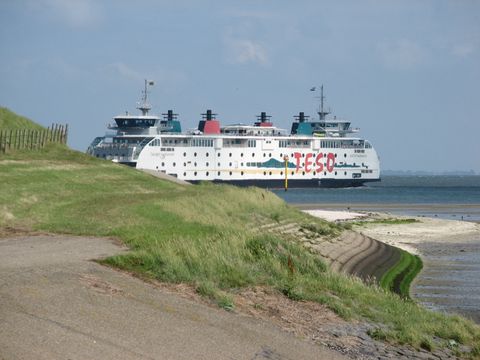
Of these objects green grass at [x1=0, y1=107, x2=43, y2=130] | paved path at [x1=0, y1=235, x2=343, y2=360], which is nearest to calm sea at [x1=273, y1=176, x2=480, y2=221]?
green grass at [x1=0, y1=107, x2=43, y2=130]

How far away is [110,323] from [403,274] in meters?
A: 15.3

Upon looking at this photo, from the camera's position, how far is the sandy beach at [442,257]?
1833 centimetres

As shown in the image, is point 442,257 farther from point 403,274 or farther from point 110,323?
point 110,323

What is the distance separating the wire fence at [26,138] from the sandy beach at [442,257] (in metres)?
13.7

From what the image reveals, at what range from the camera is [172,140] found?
9519 cm

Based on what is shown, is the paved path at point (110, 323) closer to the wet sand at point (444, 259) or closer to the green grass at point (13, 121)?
the wet sand at point (444, 259)

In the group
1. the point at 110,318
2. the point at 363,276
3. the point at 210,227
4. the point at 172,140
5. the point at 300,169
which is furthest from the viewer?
the point at 300,169

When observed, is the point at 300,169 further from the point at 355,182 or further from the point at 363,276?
the point at 363,276

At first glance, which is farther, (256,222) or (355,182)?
(355,182)

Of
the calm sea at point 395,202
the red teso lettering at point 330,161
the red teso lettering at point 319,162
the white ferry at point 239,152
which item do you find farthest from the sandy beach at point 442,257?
the red teso lettering at point 330,161

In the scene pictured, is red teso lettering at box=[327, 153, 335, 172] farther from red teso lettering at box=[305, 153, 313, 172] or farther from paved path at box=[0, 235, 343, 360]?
paved path at box=[0, 235, 343, 360]

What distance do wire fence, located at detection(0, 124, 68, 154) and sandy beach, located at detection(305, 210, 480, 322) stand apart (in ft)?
Answer: 44.8

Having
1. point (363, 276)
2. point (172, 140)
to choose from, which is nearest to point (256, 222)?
point (363, 276)

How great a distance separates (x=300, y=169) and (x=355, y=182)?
30.3 ft
